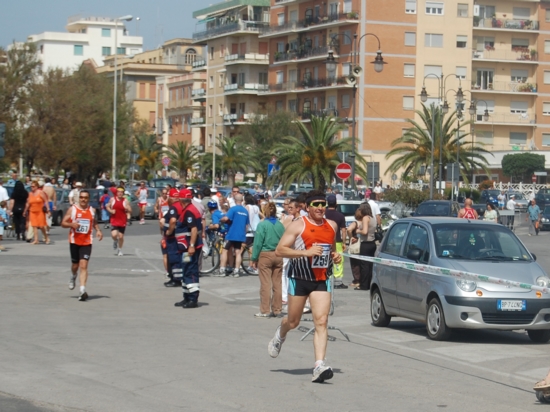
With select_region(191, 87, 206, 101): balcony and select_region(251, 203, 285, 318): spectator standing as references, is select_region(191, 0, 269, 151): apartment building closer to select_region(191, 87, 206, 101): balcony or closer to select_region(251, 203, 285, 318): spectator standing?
select_region(191, 87, 206, 101): balcony

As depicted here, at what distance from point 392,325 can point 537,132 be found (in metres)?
81.3

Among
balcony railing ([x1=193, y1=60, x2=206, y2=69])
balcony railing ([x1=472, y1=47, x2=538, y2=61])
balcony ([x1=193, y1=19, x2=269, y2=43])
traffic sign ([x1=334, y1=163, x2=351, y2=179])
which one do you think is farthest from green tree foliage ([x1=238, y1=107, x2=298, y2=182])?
traffic sign ([x1=334, y1=163, x2=351, y2=179])

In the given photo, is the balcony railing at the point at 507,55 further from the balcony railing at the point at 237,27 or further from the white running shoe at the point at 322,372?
the white running shoe at the point at 322,372

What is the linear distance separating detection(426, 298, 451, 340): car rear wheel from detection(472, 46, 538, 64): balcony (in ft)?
262

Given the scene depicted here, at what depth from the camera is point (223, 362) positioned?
10.8 meters

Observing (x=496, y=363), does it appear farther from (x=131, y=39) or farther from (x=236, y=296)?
(x=131, y=39)

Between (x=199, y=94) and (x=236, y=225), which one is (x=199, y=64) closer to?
(x=199, y=94)

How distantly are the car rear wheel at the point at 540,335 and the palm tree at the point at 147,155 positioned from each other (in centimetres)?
8345

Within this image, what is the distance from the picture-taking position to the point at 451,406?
857 centimetres

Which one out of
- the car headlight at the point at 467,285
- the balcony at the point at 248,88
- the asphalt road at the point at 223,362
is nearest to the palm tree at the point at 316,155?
the asphalt road at the point at 223,362

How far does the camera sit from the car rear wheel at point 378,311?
14.3 meters

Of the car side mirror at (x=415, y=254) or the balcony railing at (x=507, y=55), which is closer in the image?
the car side mirror at (x=415, y=254)

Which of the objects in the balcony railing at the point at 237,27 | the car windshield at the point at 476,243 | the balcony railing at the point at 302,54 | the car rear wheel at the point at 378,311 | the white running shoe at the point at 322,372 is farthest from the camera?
the balcony railing at the point at 237,27

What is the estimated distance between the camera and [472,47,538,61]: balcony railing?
90.2 meters
